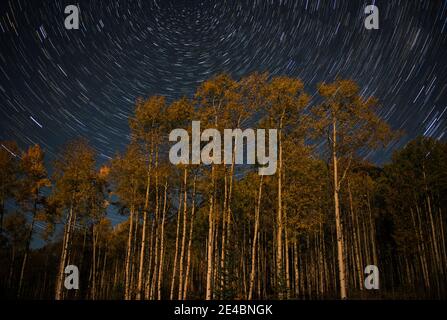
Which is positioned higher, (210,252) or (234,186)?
(234,186)

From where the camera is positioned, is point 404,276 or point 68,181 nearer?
point 68,181

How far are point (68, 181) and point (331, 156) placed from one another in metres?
18.3

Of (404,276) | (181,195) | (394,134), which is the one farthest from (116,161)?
(404,276)

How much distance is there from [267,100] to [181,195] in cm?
843

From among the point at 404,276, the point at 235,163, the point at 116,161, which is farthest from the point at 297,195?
the point at 404,276

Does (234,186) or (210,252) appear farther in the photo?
(234,186)

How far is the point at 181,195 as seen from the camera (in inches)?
813

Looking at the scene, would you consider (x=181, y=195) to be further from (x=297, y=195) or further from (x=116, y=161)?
(x=297, y=195)
